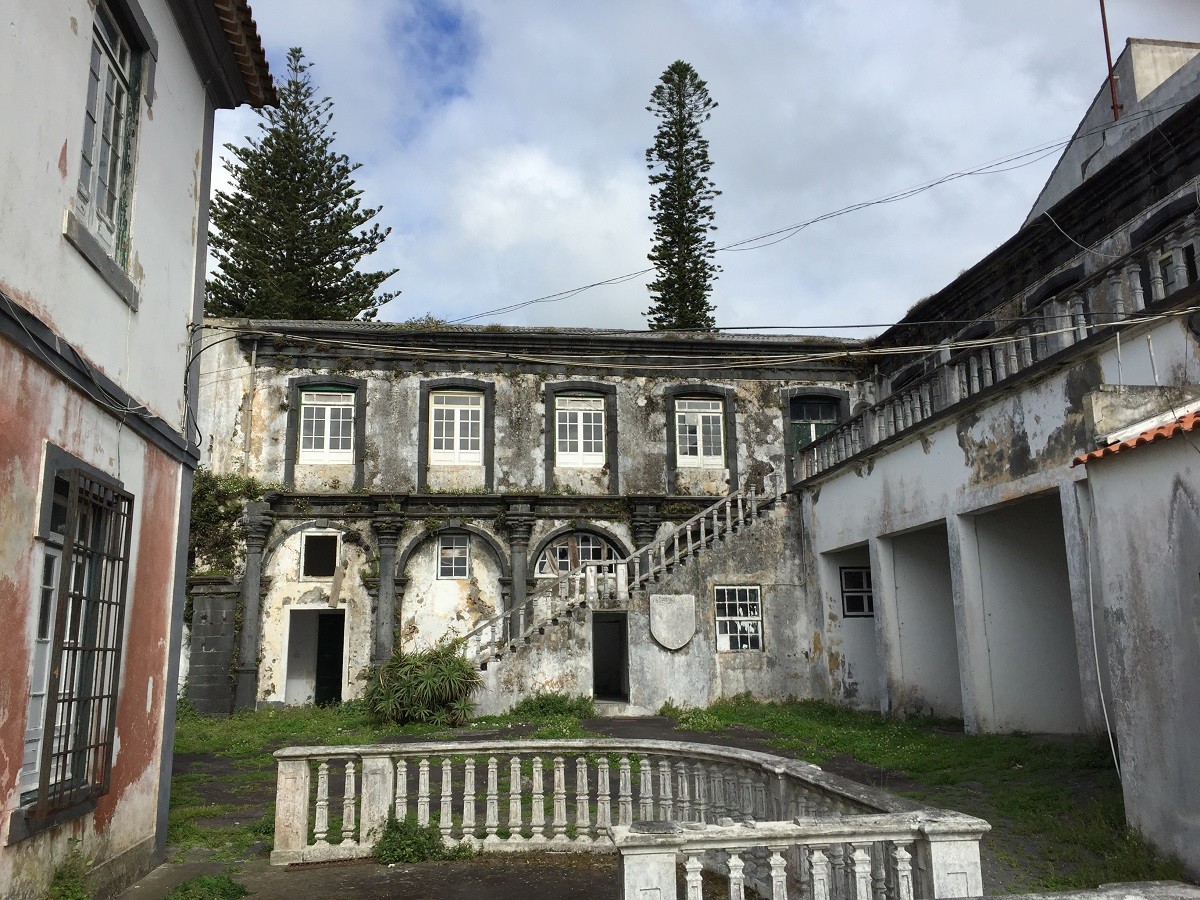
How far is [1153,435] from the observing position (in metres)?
6.70

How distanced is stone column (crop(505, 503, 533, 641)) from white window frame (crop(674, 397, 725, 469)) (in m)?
3.52

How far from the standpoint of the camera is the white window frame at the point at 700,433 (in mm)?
21062

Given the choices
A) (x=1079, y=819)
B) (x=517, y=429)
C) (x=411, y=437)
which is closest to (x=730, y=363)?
(x=517, y=429)

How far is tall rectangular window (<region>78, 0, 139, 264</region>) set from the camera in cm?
652

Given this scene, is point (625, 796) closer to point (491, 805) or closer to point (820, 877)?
point (491, 805)

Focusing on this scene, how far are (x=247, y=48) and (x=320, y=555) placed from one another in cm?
1282

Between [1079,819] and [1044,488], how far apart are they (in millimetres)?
4278

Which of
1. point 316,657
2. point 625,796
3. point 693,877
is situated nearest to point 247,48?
point 625,796

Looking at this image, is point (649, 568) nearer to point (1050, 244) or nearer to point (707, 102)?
point (1050, 244)

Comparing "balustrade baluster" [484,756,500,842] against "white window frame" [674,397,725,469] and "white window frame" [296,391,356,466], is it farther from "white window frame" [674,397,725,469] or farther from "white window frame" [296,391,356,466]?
"white window frame" [674,397,725,469]

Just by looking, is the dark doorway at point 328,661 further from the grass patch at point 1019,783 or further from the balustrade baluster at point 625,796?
the balustrade baluster at point 625,796

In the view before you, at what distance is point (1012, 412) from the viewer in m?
11.8

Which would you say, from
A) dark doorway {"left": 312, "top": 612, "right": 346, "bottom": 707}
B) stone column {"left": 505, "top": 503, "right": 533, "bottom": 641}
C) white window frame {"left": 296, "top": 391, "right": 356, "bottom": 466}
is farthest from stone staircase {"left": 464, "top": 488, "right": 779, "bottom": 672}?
white window frame {"left": 296, "top": 391, "right": 356, "bottom": 466}

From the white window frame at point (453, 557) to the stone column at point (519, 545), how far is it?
3.30ft
